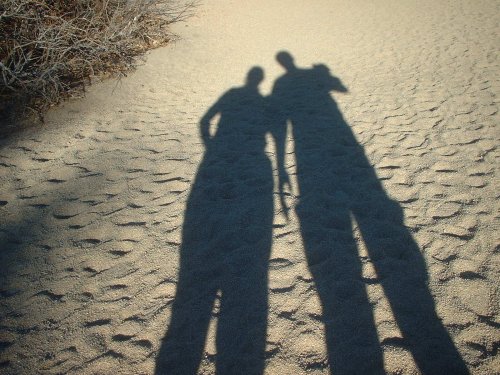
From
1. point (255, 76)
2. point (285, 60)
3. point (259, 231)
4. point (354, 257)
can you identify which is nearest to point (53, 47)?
point (255, 76)

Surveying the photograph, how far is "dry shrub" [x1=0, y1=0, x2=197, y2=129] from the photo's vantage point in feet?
15.4

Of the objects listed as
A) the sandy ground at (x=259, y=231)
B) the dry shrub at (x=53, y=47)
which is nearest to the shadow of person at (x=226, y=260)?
the sandy ground at (x=259, y=231)

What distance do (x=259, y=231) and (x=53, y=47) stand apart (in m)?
4.88

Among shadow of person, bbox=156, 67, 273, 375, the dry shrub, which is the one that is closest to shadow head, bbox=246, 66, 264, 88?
shadow of person, bbox=156, 67, 273, 375

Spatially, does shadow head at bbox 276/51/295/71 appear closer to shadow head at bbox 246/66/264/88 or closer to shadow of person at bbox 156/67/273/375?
shadow head at bbox 246/66/264/88

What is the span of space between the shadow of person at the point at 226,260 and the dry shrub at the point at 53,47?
3.14 metres

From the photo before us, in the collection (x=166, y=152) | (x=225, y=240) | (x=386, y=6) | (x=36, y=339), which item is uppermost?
(x=386, y=6)

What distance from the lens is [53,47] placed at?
16.2 ft

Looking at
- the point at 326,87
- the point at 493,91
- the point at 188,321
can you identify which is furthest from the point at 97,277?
the point at 493,91

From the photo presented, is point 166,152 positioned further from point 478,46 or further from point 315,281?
point 478,46

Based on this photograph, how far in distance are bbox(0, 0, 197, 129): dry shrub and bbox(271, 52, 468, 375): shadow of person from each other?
163 inches

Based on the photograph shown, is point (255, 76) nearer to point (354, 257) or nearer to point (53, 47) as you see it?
point (53, 47)

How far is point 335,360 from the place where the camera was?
6.31 feet

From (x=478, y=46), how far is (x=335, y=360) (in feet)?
27.4
